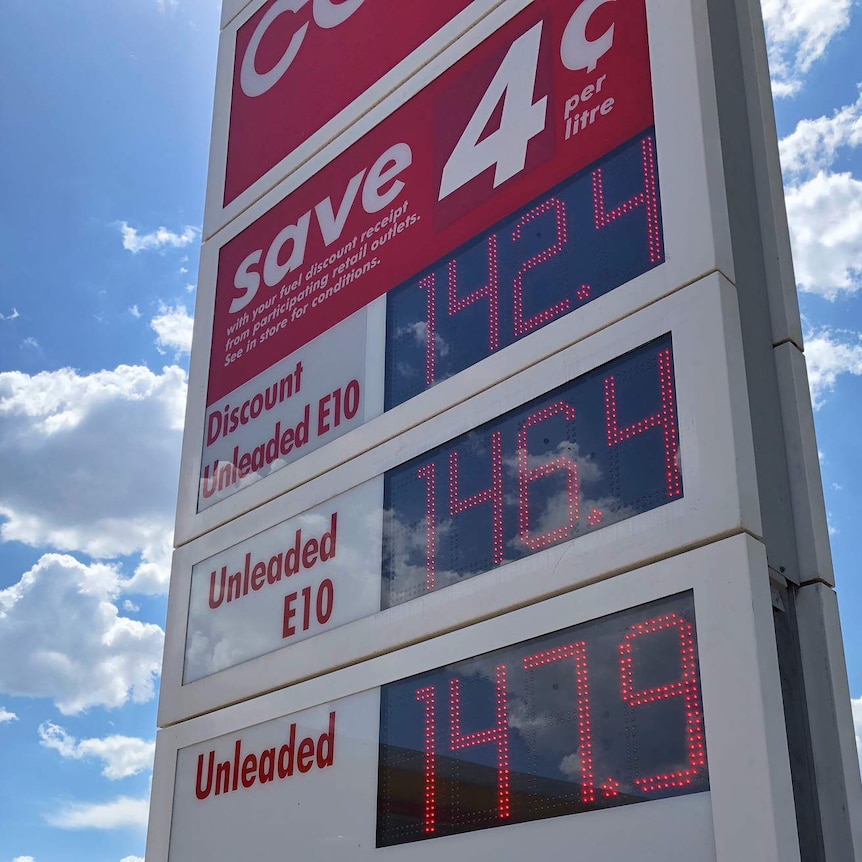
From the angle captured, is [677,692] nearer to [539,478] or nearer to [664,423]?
[664,423]

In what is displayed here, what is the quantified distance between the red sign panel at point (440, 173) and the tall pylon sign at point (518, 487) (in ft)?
0.05

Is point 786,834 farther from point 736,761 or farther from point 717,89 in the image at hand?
point 717,89

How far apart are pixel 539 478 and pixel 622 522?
40cm

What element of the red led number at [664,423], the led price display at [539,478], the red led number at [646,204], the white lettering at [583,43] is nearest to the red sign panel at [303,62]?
the white lettering at [583,43]

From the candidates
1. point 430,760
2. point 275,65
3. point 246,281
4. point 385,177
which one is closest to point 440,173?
point 385,177

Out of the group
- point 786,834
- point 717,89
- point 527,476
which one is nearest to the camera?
point 786,834

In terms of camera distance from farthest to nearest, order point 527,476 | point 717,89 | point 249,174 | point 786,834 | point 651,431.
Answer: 1. point 249,174
2. point 717,89
3. point 527,476
4. point 651,431
5. point 786,834

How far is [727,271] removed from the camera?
A: 405cm

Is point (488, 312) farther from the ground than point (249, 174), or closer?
closer

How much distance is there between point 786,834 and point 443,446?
1911 millimetres

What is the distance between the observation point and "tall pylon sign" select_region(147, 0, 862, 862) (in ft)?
12.1

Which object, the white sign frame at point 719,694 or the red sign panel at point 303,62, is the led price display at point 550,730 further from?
the red sign panel at point 303,62

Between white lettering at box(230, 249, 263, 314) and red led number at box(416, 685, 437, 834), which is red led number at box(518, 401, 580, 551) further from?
white lettering at box(230, 249, 263, 314)

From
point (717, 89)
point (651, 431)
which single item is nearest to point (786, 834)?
point (651, 431)
